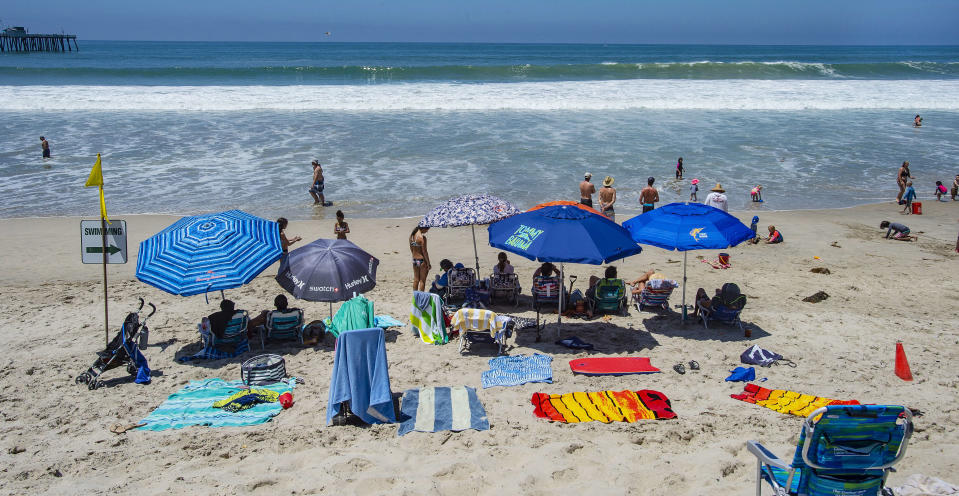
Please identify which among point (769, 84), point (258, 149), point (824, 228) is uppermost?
point (769, 84)

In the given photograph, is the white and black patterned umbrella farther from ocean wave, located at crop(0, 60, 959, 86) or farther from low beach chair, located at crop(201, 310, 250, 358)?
ocean wave, located at crop(0, 60, 959, 86)

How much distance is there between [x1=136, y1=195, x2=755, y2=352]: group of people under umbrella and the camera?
7.50 metres

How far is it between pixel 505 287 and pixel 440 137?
16670 mm

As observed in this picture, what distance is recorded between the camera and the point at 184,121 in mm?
29344

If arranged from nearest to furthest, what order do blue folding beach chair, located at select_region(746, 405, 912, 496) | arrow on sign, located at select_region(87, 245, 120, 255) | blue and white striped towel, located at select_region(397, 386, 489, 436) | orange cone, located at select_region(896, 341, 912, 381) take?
1. blue folding beach chair, located at select_region(746, 405, 912, 496)
2. blue and white striped towel, located at select_region(397, 386, 489, 436)
3. orange cone, located at select_region(896, 341, 912, 381)
4. arrow on sign, located at select_region(87, 245, 120, 255)

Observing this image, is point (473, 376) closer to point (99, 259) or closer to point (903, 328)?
point (99, 259)

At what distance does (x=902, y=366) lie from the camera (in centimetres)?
708

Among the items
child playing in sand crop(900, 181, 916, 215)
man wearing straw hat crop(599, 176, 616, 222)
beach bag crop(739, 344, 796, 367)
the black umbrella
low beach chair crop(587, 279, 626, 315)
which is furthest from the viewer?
child playing in sand crop(900, 181, 916, 215)

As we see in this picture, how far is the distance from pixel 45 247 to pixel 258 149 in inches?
426

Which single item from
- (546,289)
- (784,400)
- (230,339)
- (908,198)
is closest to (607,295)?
(546,289)

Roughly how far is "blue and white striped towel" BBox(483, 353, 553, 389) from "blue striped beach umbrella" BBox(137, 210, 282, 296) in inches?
116

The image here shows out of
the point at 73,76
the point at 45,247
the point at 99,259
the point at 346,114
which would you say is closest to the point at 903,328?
the point at 99,259

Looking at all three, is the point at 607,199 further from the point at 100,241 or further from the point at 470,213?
the point at 100,241

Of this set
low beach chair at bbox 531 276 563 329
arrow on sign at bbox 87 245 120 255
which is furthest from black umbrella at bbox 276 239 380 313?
low beach chair at bbox 531 276 563 329
